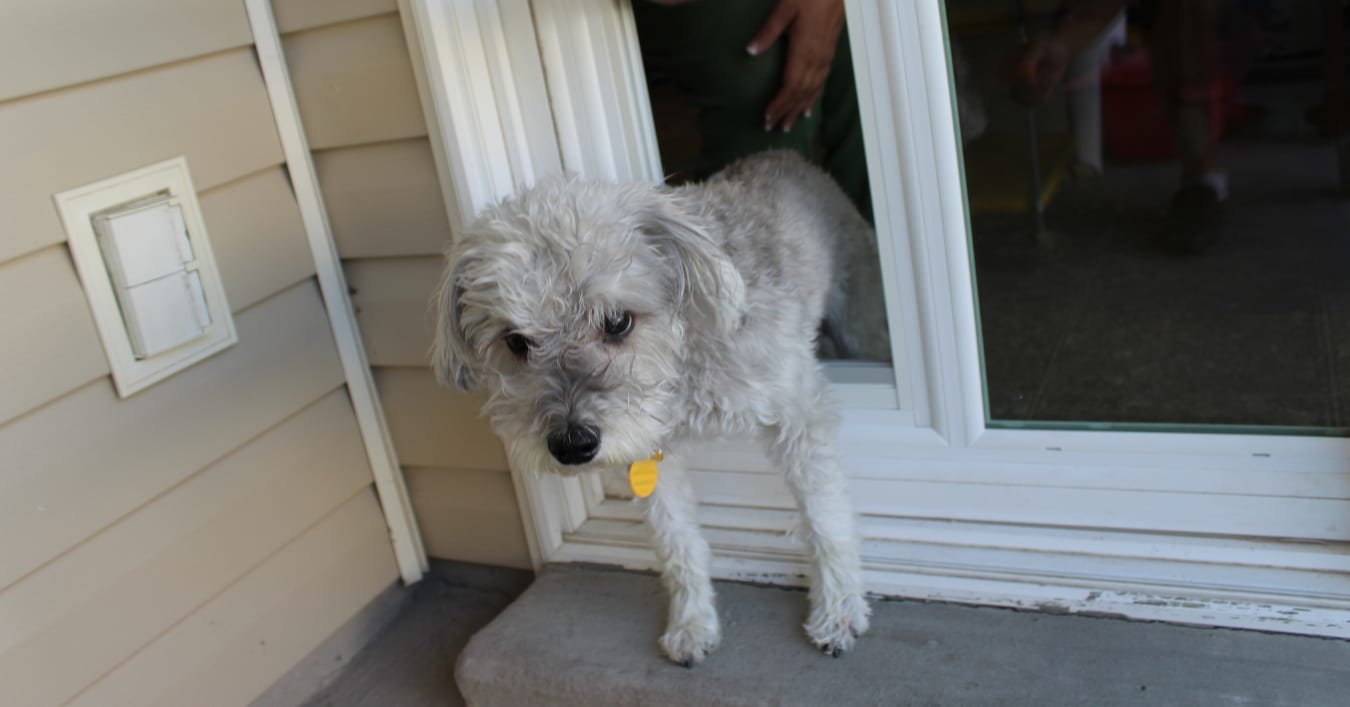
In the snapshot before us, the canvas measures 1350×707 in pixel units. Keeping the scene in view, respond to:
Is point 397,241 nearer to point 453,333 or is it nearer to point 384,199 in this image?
point 384,199

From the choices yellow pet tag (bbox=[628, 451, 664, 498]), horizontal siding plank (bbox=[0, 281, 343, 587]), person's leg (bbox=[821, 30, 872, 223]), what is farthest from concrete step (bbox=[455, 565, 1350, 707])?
person's leg (bbox=[821, 30, 872, 223])

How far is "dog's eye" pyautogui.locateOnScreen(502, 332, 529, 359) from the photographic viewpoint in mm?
1808

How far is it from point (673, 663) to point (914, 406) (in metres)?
0.79

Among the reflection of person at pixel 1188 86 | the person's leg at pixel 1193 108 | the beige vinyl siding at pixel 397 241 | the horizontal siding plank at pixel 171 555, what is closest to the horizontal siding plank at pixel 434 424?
the beige vinyl siding at pixel 397 241

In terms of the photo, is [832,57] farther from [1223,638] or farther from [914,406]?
[1223,638]

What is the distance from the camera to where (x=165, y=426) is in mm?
2176

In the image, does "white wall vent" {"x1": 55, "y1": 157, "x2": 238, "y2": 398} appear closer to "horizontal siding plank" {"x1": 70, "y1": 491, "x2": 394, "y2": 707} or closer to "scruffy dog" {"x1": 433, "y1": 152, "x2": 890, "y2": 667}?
"horizontal siding plank" {"x1": 70, "y1": 491, "x2": 394, "y2": 707}

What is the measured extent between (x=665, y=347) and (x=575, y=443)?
0.27 meters

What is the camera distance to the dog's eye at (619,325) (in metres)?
1.77

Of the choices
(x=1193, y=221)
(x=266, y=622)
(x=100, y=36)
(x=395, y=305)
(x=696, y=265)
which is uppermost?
(x=100, y=36)

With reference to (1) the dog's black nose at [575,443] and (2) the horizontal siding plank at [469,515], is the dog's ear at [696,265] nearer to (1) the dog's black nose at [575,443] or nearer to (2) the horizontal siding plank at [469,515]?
(1) the dog's black nose at [575,443]

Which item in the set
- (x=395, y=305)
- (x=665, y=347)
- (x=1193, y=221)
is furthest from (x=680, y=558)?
(x=1193, y=221)

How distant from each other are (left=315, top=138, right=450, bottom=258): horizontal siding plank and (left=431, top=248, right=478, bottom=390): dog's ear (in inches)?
23.2

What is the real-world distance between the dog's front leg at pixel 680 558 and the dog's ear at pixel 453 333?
51 cm
